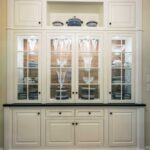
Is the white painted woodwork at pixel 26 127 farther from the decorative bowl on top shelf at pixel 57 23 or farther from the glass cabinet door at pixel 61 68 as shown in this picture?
the decorative bowl on top shelf at pixel 57 23

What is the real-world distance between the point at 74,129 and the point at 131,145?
1.02 meters

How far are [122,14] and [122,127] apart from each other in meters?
1.94

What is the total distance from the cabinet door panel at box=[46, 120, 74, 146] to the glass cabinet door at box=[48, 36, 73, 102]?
42 centimetres

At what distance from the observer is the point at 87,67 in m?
4.15

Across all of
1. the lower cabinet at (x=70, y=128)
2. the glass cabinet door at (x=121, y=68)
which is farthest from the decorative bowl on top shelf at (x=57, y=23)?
the lower cabinet at (x=70, y=128)

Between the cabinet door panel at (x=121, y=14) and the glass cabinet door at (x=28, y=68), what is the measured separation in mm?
1349

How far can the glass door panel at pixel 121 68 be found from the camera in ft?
13.6

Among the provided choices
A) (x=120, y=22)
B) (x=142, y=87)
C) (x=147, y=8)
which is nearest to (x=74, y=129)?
(x=142, y=87)

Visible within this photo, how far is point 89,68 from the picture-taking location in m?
4.15

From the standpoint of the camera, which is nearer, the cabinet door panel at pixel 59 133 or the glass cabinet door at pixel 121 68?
the cabinet door panel at pixel 59 133

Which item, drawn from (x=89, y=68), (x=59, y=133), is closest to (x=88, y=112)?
(x=59, y=133)

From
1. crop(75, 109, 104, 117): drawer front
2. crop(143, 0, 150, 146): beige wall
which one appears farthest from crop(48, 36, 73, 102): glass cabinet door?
crop(143, 0, 150, 146): beige wall

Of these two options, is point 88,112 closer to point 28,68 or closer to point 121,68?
point 121,68

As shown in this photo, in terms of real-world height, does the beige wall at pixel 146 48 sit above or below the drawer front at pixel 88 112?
above
